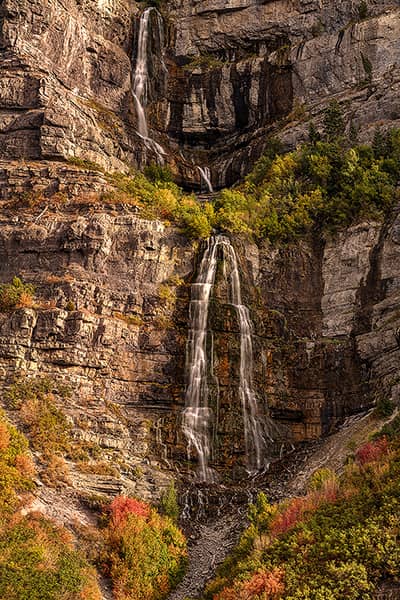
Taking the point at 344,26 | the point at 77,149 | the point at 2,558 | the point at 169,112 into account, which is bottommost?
the point at 2,558

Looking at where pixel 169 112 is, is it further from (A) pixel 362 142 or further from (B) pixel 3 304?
(B) pixel 3 304

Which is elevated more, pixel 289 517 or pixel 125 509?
pixel 289 517

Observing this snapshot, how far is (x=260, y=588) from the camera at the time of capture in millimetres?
18281

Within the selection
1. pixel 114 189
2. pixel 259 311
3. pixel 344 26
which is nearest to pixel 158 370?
pixel 259 311

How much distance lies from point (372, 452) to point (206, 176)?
120ft

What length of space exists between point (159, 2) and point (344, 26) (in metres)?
18.1

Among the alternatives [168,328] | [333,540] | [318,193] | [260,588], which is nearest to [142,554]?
[260,588]

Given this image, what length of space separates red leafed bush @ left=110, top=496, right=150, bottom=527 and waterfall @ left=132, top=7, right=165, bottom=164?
34.1 metres

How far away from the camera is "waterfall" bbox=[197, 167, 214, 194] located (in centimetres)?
5564

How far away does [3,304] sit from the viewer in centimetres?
3306

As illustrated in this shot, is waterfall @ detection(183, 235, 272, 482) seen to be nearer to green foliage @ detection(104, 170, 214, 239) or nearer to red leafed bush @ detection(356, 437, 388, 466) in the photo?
green foliage @ detection(104, 170, 214, 239)

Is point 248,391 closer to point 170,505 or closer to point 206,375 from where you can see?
point 206,375

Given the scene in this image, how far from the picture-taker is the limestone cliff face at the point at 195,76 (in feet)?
149

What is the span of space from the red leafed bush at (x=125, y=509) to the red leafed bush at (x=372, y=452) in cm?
817
